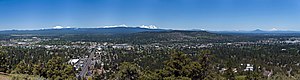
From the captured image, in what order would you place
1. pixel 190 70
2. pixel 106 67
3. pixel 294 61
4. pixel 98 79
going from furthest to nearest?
pixel 294 61 < pixel 106 67 < pixel 98 79 < pixel 190 70

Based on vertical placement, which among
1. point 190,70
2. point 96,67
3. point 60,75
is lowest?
point 96,67

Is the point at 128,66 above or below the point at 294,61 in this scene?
above

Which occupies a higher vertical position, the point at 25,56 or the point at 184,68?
the point at 184,68

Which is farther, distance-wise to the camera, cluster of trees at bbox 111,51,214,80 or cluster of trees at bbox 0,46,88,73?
cluster of trees at bbox 0,46,88,73

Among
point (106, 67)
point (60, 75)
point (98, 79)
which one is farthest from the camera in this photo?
point (106, 67)

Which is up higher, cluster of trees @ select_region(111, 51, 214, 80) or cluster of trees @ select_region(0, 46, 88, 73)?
cluster of trees @ select_region(111, 51, 214, 80)

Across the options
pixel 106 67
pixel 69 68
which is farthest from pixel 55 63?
pixel 106 67

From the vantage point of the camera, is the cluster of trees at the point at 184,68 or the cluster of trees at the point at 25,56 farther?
the cluster of trees at the point at 25,56

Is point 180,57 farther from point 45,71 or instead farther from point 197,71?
point 45,71

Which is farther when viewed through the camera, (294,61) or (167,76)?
(294,61)

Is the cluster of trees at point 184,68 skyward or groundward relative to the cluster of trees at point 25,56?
skyward

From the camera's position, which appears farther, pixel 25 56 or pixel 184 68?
pixel 25 56
